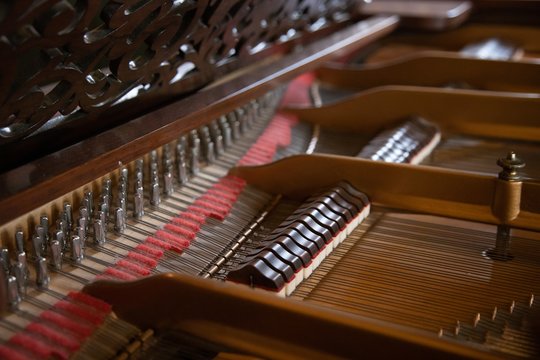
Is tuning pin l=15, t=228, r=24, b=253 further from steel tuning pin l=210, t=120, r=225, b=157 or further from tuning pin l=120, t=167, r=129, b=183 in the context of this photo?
steel tuning pin l=210, t=120, r=225, b=157

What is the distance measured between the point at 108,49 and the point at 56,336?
836 mm

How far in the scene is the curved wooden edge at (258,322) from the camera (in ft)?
4.31

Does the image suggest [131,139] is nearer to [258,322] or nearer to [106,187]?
[106,187]

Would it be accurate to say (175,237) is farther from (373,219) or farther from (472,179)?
(472,179)

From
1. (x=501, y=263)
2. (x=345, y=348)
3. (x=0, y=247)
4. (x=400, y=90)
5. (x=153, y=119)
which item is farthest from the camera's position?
(x=400, y=90)

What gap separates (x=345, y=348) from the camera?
1.36 metres

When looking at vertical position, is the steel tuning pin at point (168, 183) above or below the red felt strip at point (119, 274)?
above

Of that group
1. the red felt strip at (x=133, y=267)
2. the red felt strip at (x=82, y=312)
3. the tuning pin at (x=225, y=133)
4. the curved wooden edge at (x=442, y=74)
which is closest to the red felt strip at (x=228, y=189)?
the tuning pin at (x=225, y=133)

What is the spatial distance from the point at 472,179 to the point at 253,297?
0.92m

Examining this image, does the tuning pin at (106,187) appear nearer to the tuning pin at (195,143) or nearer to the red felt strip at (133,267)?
the red felt strip at (133,267)

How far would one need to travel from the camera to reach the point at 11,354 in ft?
4.71

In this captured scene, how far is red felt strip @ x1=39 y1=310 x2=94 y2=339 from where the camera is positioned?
156cm

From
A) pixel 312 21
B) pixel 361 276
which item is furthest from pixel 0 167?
pixel 312 21

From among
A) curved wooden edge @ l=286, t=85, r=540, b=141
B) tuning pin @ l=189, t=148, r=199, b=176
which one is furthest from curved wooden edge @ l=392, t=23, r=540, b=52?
tuning pin @ l=189, t=148, r=199, b=176
